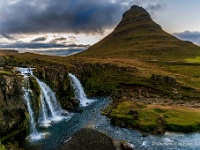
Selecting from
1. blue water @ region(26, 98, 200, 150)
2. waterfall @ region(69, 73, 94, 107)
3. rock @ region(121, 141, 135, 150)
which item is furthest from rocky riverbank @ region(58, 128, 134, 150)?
waterfall @ region(69, 73, 94, 107)

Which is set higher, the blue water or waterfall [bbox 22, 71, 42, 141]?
waterfall [bbox 22, 71, 42, 141]

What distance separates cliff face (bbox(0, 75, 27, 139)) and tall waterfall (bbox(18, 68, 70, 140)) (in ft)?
11.4

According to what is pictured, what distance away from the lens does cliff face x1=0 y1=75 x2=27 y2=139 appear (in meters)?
55.2

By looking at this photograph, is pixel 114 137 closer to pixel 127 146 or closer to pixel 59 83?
pixel 127 146

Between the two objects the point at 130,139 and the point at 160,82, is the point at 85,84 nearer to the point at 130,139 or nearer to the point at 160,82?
the point at 160,82

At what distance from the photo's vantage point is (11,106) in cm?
5753

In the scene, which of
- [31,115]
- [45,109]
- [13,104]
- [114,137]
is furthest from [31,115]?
[114,137]

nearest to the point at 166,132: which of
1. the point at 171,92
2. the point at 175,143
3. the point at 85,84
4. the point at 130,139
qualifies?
the point at 175,143

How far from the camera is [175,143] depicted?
5578 centimetres

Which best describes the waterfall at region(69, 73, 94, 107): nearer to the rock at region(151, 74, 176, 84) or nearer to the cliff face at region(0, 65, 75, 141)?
Answer: the cliff face at region(0, 65, 75, 141)

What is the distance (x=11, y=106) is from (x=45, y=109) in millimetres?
16615

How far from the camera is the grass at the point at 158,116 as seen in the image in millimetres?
63812

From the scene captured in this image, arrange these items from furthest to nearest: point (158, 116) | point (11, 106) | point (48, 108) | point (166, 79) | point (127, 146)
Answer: point (166, 79) < point (48, 108) < point (158, 116) < point (11, 106) < point (127, 146)

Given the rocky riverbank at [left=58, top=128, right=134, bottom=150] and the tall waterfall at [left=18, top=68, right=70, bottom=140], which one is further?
the tall waterfall at [left=18, top=68, right=70, bottom=140]
